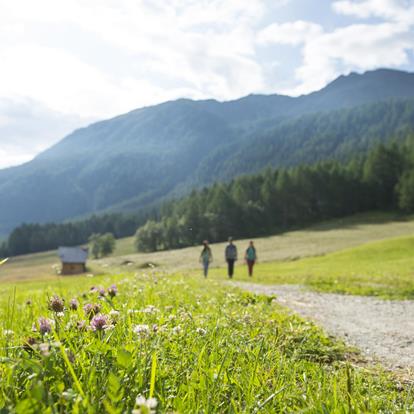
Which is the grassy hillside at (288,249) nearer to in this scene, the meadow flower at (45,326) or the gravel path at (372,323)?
the gravel path at (372,323)

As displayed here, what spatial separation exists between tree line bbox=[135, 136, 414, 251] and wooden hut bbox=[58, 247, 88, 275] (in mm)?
16251

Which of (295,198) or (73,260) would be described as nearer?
(73,260)

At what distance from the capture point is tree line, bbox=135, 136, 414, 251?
114 meters

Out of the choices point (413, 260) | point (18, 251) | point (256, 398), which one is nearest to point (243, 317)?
point (256, 398)

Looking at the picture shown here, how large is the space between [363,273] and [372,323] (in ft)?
62.8

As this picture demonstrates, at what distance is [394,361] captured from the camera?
5719 mm

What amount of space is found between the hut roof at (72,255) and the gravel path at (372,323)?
9986 centimetres

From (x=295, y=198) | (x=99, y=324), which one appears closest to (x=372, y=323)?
(x=99, y=324)

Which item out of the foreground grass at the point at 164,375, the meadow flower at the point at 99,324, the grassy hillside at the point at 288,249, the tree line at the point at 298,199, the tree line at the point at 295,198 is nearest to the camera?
the foreground grass at the point at 164,375

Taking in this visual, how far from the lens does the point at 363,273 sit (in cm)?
2745

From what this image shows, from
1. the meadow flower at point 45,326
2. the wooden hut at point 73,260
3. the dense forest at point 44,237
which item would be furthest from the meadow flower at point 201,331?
the dense forest at point 44,237

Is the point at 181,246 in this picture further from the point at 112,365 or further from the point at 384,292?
the point at 112,365

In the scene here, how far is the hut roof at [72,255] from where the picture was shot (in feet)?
349

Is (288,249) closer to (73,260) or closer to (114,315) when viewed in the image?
(73,260)
